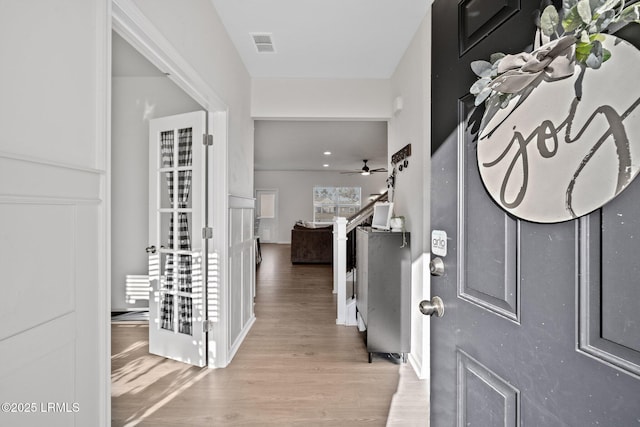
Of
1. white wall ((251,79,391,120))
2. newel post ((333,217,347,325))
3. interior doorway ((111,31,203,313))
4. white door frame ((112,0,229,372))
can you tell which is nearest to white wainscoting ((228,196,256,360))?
white door frame ((112,0,229,372))

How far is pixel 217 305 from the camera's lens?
2.43m

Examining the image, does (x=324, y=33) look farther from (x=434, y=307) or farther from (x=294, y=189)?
(x=294, y=189)

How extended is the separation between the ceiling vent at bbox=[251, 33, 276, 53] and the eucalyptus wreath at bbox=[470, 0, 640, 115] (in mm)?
2339

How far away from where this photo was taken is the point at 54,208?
0.90m

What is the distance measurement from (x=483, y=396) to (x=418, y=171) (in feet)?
6.26

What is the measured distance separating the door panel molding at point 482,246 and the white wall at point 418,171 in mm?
1431

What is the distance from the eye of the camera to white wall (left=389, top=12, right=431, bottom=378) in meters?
2.30

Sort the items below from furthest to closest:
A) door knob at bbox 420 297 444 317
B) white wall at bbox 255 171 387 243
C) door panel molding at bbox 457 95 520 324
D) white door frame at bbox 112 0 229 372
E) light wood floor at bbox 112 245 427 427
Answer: white wall at bbox 255 171 387 243 < white door frame at bbox 112 0 229 372 < light wood floor at bbox 112 245 427 427 < door knob at bbox 420 297 444 317 < door panel molding at bbox 457 95 520 324

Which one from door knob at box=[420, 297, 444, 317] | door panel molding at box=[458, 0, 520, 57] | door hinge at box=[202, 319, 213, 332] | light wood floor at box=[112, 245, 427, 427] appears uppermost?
door panel molding at box=[458, 0, 520, 57]

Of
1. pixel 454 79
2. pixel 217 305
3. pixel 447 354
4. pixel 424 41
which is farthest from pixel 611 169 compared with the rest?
pixel 217 305

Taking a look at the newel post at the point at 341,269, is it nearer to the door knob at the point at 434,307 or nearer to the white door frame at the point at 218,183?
the white door frame at the point at 218,183

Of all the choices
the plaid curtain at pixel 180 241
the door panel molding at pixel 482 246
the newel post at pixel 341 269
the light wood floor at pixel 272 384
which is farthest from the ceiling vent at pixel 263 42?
the light wood floor at pixel 272 384

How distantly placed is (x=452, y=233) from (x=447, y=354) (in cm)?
38

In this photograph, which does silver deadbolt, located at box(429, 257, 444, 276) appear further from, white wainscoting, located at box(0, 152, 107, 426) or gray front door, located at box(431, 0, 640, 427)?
white wainscoting, located at box(0, 152, 107, 426)
